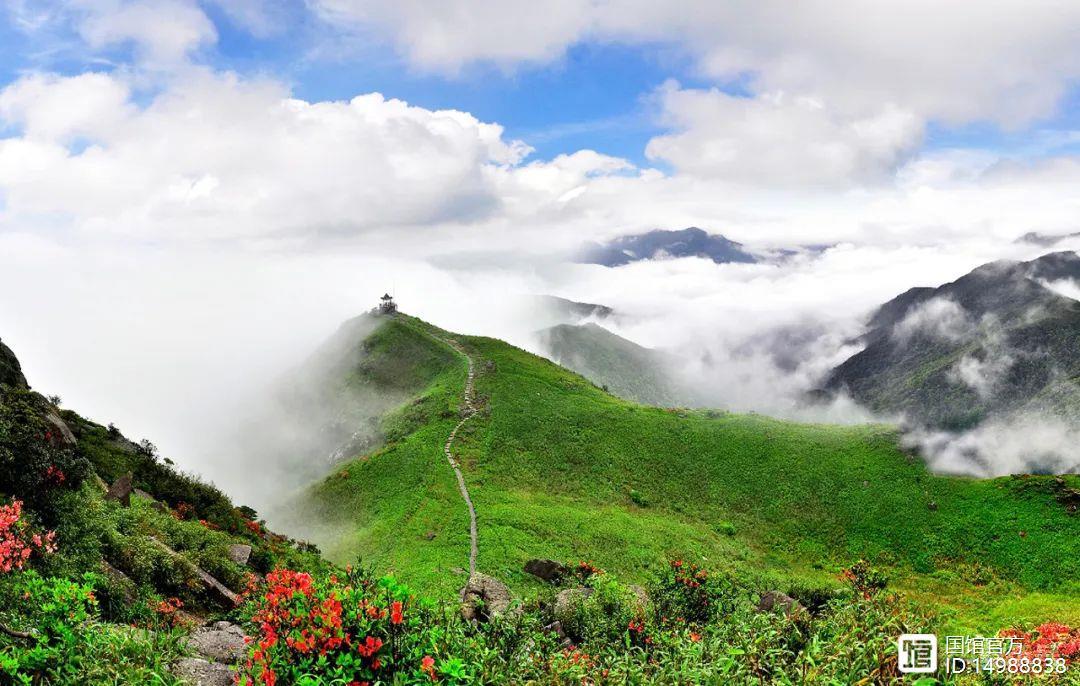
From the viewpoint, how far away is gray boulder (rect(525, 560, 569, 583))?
105ft

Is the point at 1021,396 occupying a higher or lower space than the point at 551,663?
higher

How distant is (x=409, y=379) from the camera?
93.9 m

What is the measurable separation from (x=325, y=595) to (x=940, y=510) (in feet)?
170

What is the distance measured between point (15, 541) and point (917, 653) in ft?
60.9

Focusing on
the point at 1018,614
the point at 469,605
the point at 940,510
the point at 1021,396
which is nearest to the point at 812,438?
the point at 940,510

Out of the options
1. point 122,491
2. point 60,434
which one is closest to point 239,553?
point 122,491

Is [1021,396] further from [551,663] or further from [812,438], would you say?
[551,663]

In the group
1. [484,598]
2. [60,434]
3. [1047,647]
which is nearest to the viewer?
[1047,647]

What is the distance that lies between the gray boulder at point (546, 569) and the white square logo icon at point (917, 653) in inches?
952

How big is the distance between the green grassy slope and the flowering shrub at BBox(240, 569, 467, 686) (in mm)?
24590

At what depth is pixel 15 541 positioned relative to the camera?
13320mm

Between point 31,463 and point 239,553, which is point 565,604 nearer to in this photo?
point 239,553

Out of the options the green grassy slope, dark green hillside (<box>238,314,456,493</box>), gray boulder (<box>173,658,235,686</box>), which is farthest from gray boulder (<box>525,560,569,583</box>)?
dark green hillside (<box>238,314,456,493</box>)

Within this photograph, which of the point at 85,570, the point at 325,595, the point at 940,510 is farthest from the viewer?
the point at 940,510
